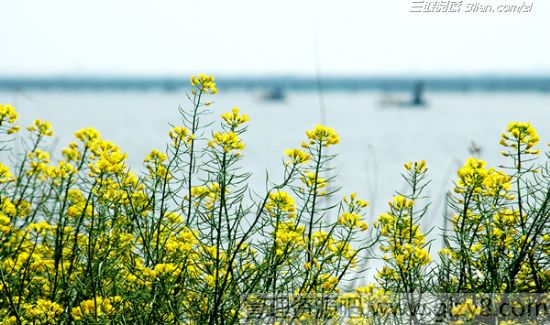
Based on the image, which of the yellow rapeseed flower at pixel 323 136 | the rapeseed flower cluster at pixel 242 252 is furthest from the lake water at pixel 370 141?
the yellow rapeseed flower at pixel 323 136

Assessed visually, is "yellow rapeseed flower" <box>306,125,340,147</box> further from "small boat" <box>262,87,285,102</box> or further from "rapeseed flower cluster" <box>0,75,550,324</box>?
"small boat" <box>262,87,285,102</box>

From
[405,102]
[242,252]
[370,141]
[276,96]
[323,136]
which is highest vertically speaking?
[276,96]

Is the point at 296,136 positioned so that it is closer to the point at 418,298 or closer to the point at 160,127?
the point at 160,127

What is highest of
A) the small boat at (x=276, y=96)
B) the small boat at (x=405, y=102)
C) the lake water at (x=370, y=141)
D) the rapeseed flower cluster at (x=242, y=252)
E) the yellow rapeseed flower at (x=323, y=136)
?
the small boat at (x=276, y=96)

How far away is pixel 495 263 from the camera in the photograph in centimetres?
218

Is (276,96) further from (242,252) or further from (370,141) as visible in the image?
(242,252)

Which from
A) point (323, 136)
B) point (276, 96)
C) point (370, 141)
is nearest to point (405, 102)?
point (276, 96)

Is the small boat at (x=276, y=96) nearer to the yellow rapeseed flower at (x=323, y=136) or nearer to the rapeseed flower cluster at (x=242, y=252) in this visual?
the rapeseed flower cluster at (x=242, y=252)

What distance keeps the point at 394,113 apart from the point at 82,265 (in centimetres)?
4438

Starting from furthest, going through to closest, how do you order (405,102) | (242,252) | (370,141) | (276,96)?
(276,96), (405,102), (370,141), (242,252)

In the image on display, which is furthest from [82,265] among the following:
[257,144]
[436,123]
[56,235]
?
[436,123]

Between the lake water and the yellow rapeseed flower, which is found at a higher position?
the lake water

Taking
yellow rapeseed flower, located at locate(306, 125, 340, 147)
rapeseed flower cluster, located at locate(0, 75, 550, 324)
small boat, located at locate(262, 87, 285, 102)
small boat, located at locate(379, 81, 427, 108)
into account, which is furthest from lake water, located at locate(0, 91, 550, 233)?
small boat, located at locate(262, 87, 285, 102)

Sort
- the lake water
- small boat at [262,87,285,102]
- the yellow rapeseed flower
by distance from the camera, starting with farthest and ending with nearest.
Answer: small boat at [262,87,285,102], the lake water, the yellow rapeseed flower
